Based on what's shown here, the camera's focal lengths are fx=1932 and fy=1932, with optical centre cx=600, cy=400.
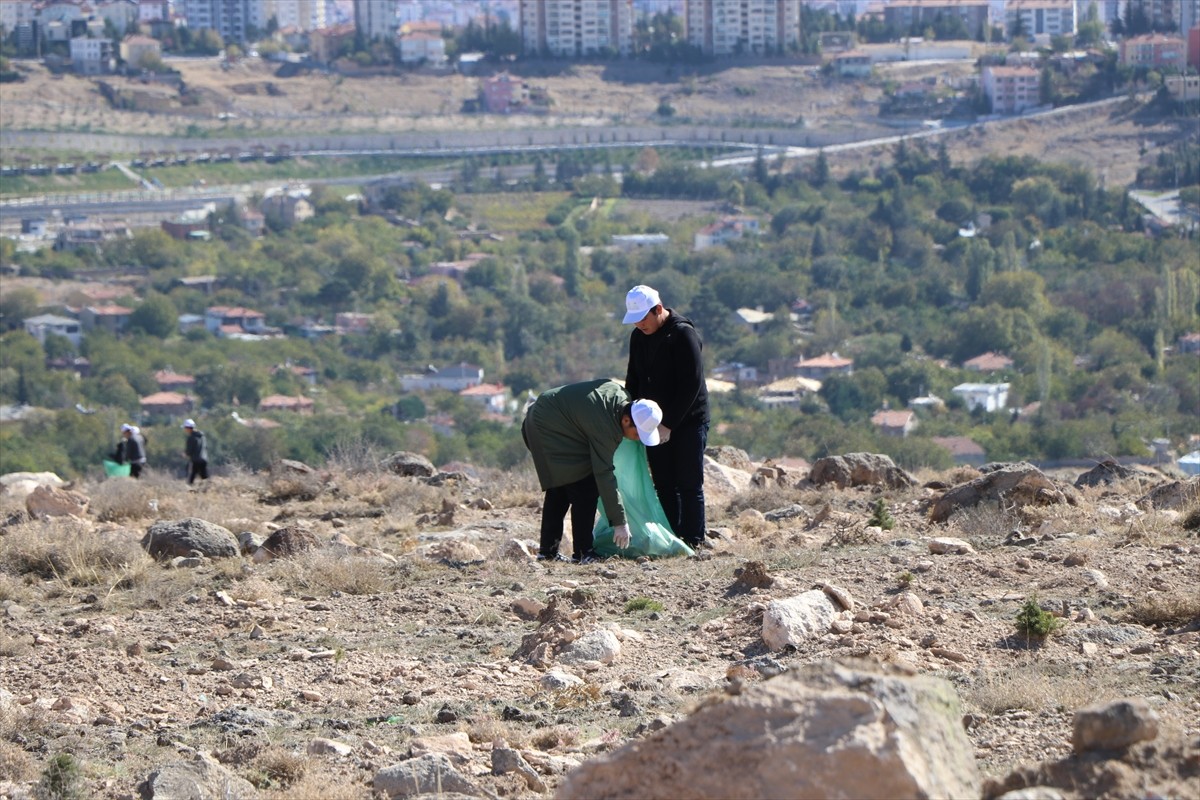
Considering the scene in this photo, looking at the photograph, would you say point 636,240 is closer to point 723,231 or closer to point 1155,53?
point 723,231

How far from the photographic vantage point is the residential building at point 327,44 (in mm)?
84438

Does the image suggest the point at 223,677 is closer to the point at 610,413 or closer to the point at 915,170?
the point at 610,413

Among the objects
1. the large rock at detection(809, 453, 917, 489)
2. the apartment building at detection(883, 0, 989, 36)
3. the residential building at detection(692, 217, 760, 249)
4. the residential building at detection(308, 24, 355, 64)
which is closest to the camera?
the large rock at detection(809, 453, 917, 489)

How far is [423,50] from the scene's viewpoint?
84250mm

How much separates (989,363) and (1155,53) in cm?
3625

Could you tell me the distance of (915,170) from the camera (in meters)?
59.9

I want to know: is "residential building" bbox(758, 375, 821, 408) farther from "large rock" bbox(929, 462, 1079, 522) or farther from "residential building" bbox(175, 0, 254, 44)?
"residential building" bbox(175, 0, 254, 44)

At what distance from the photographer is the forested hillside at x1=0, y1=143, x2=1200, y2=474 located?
30422 millimetres

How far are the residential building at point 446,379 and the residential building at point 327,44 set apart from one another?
44.2m

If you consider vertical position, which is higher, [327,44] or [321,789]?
[327,44]

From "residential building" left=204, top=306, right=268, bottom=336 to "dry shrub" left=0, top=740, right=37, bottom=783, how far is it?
42.9 metres

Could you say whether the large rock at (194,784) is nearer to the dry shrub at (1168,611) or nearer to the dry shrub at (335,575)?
the dry shrub at (335,575)

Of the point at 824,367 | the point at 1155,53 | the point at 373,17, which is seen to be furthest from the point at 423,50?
the point at 824,367

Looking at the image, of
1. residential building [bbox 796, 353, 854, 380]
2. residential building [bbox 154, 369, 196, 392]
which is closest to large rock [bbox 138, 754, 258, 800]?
residential building [bbox 796, 353, 854, 380]
